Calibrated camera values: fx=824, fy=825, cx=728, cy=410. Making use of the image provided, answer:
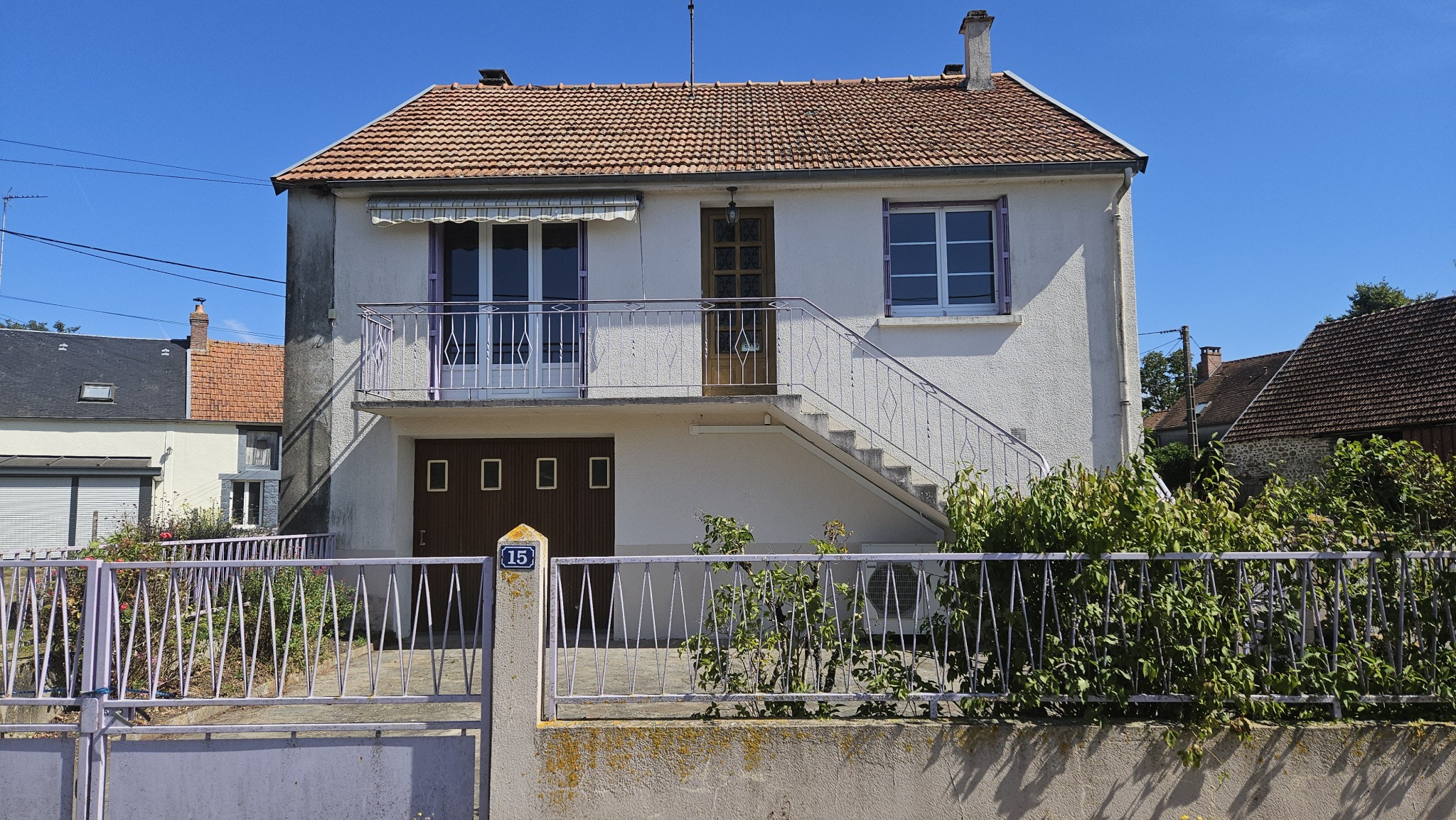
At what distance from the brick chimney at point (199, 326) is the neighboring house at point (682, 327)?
2300cm

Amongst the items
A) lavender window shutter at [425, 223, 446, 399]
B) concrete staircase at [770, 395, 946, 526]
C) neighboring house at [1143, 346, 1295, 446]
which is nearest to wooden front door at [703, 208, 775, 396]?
concrete staircase at [770, 395, 946, 526]

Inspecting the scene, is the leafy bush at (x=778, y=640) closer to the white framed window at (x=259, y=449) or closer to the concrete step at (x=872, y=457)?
the concrete step at (x=872, y=457)

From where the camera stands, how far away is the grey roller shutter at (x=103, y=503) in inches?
957

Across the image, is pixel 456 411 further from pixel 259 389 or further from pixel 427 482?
pixel 259 389

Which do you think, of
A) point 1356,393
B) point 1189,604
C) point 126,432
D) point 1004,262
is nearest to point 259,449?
point 126,432

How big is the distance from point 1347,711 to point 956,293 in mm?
6085

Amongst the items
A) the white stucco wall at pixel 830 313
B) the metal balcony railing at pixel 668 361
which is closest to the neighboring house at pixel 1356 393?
the white stucco wall at pixel 830 313

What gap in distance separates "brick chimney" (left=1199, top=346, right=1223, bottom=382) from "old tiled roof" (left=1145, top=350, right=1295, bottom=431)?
12.3 inches

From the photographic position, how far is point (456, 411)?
887 cm

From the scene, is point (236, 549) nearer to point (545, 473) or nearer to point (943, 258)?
point (545, 473)

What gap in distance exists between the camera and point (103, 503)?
966 inches

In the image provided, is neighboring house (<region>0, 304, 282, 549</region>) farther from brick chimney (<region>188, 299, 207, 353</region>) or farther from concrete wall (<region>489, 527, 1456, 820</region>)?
concrete wall (<region>489, 527, 1456, 820</region>)

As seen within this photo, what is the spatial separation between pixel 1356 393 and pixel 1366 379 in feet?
1.36

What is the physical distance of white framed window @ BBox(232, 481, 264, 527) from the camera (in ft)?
87.0
